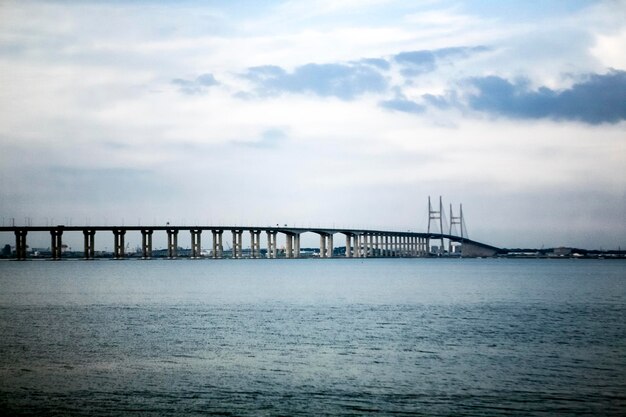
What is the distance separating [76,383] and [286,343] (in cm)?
1208

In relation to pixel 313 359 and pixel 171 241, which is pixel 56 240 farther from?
pixel 313 359

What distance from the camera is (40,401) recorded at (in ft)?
81.9

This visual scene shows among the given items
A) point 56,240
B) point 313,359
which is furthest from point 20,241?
point 313,359

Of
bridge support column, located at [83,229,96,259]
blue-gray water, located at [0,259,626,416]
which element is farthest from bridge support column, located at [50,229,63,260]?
blue-gray water, located at [0,259,626,416]

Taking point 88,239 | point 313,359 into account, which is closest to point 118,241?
point 88,239

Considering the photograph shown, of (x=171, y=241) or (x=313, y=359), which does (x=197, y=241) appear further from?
(x=313, y=359)

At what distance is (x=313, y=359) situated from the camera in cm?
3250

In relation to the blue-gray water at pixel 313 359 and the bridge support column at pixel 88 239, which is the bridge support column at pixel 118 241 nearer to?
the bridge support column at pixel 88 239

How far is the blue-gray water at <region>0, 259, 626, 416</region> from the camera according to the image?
24578 mm

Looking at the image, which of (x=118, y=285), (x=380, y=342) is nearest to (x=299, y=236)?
(x=118, y=285)

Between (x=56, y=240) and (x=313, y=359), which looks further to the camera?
(x=56, y=240)

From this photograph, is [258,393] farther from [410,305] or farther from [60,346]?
[410,305]

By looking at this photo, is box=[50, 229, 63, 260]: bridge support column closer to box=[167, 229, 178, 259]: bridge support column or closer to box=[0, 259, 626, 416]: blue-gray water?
box=[167, 229, 178, 259]: bridge support column

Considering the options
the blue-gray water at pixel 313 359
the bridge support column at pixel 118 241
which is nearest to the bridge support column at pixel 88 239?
the bridge support column at pixel 118 241
